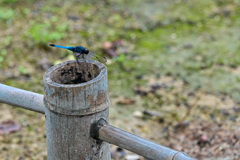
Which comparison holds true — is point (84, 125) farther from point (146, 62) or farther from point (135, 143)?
point (146, 62)

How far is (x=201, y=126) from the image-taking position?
3.43 meters

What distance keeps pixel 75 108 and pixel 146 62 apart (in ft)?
9.89

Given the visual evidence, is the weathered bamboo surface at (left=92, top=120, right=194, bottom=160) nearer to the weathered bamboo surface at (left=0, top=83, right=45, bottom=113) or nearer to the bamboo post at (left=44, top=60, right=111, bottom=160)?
the bamboo post at (left=44, top=60, right=111, bottom=160)

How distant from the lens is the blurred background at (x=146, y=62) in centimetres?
331

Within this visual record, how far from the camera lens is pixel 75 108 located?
1.58 m

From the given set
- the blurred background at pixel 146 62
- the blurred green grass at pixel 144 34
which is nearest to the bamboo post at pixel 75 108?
the blurred background at pixel 146 62

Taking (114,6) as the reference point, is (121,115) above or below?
below

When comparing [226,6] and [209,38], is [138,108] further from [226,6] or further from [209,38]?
[226,6]

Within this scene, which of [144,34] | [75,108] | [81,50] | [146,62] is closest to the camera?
[75,108]

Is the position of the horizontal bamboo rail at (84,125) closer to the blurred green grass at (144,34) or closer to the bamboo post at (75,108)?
the bamboo post at (75,108)

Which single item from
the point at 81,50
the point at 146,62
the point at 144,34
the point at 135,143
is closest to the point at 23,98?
the point at 81,50

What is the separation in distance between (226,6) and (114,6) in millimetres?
1731

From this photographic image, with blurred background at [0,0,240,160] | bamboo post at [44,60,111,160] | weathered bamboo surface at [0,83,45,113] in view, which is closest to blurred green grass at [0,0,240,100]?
blurred background at [0,0,240,160]

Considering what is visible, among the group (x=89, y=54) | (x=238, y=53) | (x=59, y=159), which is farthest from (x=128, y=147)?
(x=238, y=53)
